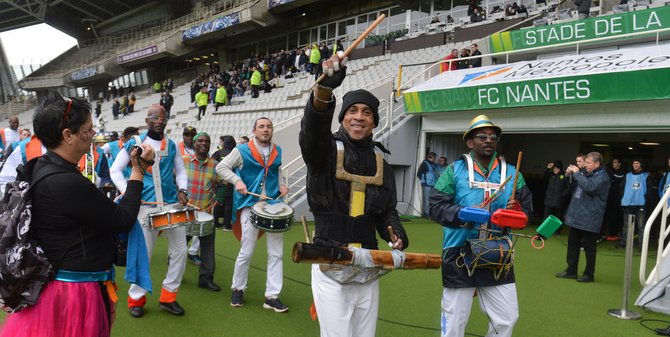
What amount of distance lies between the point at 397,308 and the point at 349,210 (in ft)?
10.2

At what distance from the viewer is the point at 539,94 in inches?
378

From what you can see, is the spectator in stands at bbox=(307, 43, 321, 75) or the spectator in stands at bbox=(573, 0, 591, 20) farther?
the spectator in stands at bbox=(307, 43, 321, 75)

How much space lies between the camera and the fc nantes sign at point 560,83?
8219mm

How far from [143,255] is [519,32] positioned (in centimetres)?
1309

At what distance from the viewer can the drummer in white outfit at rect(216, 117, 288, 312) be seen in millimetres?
5066

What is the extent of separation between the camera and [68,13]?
44.1 metres

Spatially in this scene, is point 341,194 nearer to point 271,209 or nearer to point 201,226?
point 271,209

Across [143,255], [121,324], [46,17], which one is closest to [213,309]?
[121,324]

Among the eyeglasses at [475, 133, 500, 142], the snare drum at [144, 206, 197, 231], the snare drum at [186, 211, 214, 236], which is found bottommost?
the snare drum at [186, 211, 214, 236]

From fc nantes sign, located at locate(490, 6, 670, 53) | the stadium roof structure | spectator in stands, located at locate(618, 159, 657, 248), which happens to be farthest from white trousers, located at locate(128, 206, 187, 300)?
the stadium roof structure

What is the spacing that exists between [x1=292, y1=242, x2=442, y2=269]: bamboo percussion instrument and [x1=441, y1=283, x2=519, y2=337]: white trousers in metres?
1.05

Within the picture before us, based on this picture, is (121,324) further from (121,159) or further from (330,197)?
(330,197)

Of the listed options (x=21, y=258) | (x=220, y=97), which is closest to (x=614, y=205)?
(x=21, y=258)

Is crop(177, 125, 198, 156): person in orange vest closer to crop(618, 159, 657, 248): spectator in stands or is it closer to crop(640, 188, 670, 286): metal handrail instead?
crop(640, 188, 670, 286): metal handrail
